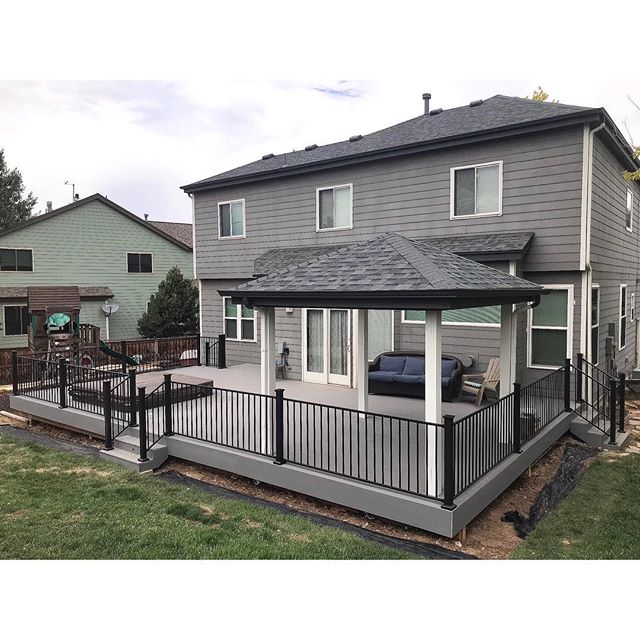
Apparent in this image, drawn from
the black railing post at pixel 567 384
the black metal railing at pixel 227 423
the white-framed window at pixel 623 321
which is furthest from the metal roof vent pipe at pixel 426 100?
the black metal railing at pixel 227 423

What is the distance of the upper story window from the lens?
18156 mm

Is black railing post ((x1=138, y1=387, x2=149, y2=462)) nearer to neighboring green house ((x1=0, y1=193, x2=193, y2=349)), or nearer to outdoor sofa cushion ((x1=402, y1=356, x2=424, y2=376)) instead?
outdoor sofa cushion ((x1=402, y1=356, x2=424, y2=376))

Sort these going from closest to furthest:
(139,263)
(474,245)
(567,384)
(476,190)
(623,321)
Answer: (567,384), (474,245), (476,190), (623,321), (139,263)

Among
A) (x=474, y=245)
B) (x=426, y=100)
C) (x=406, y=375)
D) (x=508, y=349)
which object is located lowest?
(x=406, y=375)

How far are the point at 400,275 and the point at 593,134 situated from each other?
527cm

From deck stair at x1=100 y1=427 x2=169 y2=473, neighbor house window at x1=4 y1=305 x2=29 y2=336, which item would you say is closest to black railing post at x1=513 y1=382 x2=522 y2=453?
deck stair at x1=100 y1=427 x2=169 y2=473

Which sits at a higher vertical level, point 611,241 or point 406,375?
point 611,241

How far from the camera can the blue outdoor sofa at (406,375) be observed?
8844 mm

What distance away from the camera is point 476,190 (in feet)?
31.1

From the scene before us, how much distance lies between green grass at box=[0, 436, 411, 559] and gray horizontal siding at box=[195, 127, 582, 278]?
20.7 ft

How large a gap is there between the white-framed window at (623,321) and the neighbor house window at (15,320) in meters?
18.2

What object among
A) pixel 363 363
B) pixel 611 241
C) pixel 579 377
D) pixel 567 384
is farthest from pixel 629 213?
pixel 363 363

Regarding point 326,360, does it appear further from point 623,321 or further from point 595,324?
point 623,321

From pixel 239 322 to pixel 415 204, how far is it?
5.64 m
